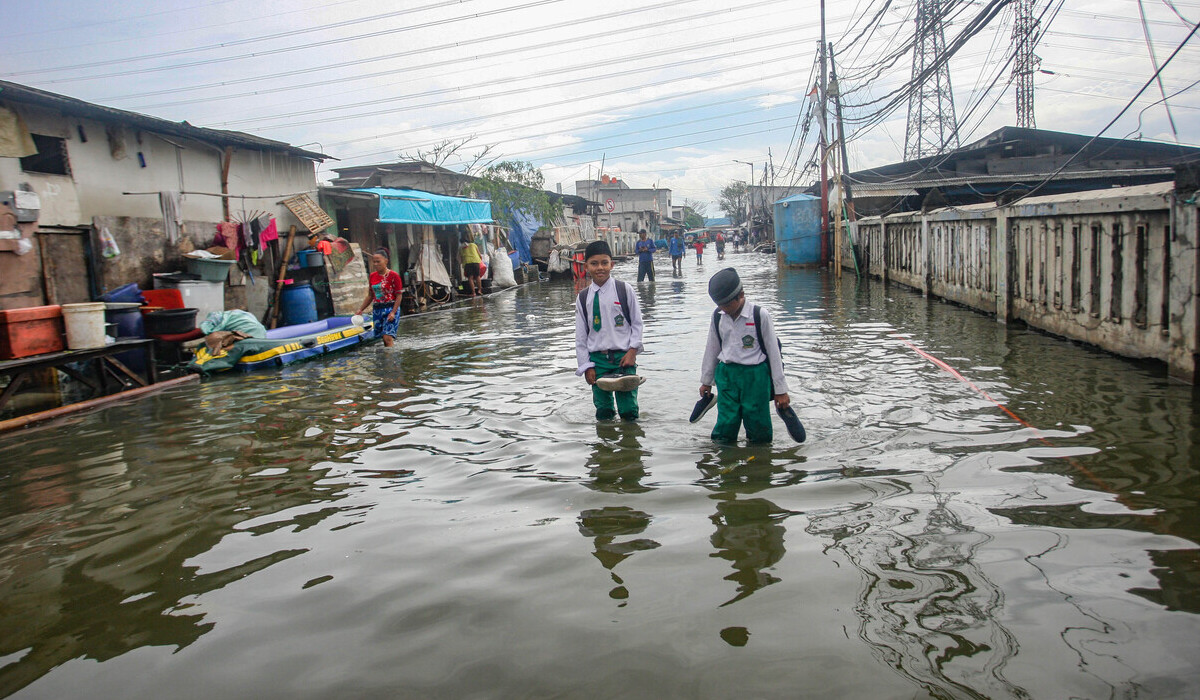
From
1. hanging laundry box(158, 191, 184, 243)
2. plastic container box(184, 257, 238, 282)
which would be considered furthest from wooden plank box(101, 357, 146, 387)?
hanging laundry box(158, 191, 184, 243)

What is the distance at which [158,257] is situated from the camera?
41.6ft

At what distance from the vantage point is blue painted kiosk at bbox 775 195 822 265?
30281mm

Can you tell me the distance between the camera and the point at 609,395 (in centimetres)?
660

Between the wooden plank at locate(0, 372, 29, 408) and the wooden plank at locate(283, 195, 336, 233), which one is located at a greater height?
the wooden plank at locate(283, 195, 336, 233)

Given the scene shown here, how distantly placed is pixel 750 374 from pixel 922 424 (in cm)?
173

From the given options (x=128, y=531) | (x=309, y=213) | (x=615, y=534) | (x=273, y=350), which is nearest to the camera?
(x=615, y=534)

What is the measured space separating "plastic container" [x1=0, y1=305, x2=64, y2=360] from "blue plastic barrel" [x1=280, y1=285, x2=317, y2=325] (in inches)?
271

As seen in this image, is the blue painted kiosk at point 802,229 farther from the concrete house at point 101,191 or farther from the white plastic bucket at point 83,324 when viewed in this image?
the white plastic bucket at point 83,324

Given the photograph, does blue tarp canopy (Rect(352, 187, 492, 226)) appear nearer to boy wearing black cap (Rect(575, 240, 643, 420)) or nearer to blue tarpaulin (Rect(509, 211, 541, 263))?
blue tarpaulin (Rect(509, 211, 541, 263))

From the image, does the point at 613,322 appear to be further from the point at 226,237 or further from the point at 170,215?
the point at 226,237

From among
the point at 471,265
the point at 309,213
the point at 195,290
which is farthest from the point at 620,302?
the point at 471,265

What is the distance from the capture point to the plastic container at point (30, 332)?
8.05m

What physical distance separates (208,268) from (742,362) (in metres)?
11.1

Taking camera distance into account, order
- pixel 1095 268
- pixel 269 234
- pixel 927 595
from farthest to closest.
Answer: pixel 269 234 → pixel 1095 268 → pixel 927 595
